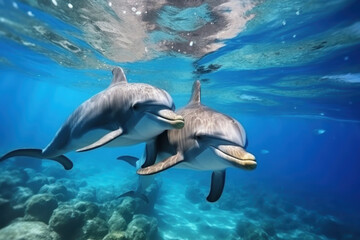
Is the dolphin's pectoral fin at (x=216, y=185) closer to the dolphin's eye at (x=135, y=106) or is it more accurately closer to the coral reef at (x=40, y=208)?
the dolphin's eye at (x=135, y=106)

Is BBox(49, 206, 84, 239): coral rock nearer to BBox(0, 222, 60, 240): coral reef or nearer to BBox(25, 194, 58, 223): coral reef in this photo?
BBox(0, 222, 60, 240): coral reef

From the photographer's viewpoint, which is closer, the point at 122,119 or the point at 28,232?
the point at 122,119

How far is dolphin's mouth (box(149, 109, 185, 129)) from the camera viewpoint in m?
2.96

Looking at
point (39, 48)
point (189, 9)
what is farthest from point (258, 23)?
point (39, 48)

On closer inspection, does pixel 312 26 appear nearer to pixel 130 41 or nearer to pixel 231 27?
pixel 231 27

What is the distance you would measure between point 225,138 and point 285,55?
41.9 ft

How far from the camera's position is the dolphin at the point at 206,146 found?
8.79 feet

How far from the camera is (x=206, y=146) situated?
3076mm

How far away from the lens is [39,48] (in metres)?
19.0

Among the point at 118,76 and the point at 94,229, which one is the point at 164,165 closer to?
the point at 118,76

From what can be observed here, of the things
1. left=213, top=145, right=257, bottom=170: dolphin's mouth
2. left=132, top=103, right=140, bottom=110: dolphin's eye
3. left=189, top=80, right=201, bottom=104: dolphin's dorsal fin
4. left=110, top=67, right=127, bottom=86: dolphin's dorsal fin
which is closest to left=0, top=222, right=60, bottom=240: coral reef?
left=110, top=67, right=127, bottom=86: dolphin's dorsal fin

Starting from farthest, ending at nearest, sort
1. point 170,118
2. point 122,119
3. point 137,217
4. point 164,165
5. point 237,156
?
point 137,217 → point 122,119 → point 164,165 → point 170,118 → point 237,156

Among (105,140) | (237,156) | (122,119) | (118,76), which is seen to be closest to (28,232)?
(118,76)

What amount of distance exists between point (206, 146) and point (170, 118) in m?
0.61
